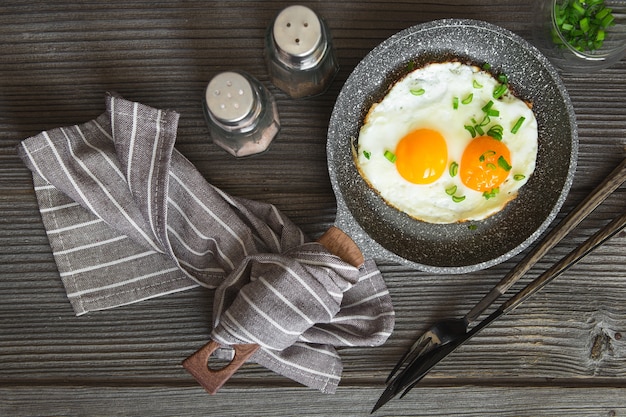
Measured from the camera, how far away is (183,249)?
1008mm

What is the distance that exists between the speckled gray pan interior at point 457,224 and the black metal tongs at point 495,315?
0.07 m

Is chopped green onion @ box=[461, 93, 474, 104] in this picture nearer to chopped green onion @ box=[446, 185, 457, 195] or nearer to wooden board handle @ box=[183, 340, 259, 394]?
chopped green onion @ box=[446, 185, 457, 195]

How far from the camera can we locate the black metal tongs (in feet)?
3.18

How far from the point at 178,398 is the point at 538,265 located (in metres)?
0.70

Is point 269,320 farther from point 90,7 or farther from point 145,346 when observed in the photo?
point 90,7

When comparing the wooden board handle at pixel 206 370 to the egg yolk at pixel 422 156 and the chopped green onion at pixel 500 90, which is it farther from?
the chopped green onion at pixel 500 90

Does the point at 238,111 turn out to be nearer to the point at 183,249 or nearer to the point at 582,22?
the point at 183,249

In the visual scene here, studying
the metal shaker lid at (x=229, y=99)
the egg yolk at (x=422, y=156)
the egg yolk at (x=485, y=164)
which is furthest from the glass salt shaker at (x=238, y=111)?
the egg yolk at (x=485, y=164)

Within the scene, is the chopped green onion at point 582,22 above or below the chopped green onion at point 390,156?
above

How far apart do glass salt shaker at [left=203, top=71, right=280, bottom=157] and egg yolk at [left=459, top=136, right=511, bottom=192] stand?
1.11 ft

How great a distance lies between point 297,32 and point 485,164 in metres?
0.37

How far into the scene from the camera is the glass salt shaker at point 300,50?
866mm

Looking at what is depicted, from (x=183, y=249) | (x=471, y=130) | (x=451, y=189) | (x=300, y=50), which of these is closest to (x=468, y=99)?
(x=471, y=130)

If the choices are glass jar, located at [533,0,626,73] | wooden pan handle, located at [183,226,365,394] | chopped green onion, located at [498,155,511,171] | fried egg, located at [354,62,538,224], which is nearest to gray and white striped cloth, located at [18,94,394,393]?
wooden pan handle, located at [183,226,365,394]
